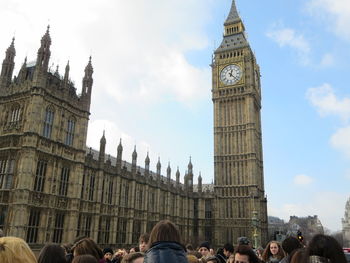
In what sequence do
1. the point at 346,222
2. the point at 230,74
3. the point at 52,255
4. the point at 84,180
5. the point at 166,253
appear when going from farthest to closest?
the point at 346,222 → the point at 230,74 → the point at 84,180 → the point at 52,255 → the point at 166,253

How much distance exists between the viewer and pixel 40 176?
2764 centimetres

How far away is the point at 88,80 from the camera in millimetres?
34781

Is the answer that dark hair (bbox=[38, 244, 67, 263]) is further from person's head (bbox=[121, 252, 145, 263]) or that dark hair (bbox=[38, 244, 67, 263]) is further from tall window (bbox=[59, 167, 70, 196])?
tall window (bbox=[59, 167, 70, 196])

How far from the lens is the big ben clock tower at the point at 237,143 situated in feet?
182

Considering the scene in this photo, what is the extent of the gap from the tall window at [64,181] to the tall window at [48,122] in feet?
11.5

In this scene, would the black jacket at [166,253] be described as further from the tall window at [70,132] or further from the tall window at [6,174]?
the tall window at [70,132]

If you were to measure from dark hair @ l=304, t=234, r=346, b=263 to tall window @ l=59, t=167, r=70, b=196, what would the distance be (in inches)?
1125

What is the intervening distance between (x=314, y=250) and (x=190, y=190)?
184 ft

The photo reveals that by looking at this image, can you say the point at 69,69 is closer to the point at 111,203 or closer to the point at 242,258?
the point at 111,203

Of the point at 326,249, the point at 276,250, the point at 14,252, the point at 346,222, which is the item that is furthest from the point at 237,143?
the point at 346,222

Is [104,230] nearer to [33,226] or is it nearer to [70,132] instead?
[33,226]

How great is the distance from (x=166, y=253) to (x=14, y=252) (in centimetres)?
162

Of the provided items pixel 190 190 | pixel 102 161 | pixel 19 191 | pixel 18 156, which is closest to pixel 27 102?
pixel 18 156

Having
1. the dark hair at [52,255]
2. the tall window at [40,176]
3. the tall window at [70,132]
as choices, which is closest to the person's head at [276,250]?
the dark hair at [52,255]
